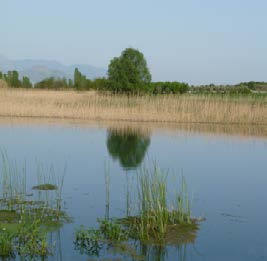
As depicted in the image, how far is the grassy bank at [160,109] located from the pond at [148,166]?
2.87ft

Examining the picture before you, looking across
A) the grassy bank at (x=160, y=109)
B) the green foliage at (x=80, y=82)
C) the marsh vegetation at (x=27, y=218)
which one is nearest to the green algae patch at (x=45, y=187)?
the marsh vegetation at (x=27, y=218)

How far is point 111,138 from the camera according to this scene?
1323 centimetres

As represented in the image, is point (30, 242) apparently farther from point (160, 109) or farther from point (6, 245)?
point (160, 109)

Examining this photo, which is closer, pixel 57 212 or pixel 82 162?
pixel 57 212

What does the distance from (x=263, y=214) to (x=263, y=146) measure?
683 cm

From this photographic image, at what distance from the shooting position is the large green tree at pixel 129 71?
23156 millimetres

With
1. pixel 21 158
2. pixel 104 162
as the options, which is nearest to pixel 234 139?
pixel 104 162

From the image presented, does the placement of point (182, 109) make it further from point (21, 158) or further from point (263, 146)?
point (21, 158)

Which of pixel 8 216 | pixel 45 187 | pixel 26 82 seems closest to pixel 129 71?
pixel 26 82

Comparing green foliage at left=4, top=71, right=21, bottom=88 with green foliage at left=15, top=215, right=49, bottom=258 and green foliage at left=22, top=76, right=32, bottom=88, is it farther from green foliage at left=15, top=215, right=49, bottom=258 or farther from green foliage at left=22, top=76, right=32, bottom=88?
green foliage at left=15, top=215, right=49, bottom=258

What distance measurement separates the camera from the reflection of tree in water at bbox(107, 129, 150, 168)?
9.66 metres

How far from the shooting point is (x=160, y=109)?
17.5 metres

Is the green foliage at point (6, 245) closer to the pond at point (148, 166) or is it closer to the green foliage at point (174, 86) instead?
the pond at point (148, 166)

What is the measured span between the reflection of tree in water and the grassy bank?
108 inches
